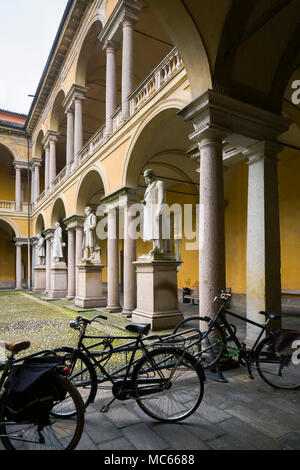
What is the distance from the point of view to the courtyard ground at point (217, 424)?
2.39m

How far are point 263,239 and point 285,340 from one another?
5.19 ft

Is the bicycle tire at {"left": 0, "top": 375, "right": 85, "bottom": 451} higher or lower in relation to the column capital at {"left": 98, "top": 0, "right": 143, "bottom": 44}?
lower

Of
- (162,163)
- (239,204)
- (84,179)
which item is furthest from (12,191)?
(239,204)

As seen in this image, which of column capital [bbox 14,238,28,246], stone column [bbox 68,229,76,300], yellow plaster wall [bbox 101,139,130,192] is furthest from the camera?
column capital [bbox 14,238,28,246]

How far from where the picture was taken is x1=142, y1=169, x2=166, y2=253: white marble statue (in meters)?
6.84

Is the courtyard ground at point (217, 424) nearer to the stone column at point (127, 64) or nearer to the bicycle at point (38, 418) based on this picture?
the bicycle at point (38, 418)

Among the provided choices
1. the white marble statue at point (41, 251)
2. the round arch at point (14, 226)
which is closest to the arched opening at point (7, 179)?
the round arch at point (14, 226)

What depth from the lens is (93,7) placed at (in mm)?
11477

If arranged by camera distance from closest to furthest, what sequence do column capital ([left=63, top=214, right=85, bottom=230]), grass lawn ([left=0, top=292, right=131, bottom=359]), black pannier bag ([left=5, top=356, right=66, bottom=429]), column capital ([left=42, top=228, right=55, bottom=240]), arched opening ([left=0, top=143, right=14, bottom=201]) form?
black pannier bag ([left=5, top=356, right=66, bottom=429])
grass lawn ([left=0, top=292, right=131, bottom=359])
column capital ([left=63, top=214, right=85, bottom=230])
column capital ([left=42, top=228, right=55, bottom=240])
arched opening ([left=0, top=143, right=14, bottom=201])

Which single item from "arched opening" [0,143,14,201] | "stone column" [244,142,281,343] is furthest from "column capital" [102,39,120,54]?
"arched opening" [0,143,14,201]

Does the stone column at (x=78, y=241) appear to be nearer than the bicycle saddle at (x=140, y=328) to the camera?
No

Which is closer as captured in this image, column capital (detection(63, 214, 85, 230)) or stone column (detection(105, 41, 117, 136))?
stone column (detection(105, 41, 117, 136))

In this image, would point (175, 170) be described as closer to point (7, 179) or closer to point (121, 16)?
point (121, 16)

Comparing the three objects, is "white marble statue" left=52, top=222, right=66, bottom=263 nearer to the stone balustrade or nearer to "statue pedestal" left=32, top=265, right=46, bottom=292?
"statue pedestal" left=32, top=265, right=46, bottom=292
